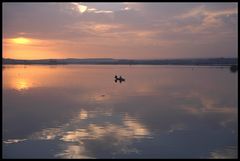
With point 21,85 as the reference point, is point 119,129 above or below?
below

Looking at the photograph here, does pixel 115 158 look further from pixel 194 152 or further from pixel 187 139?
pixel 187 139

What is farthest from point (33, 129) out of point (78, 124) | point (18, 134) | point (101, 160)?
point (101, 160)

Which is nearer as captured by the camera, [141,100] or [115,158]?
[115,158]

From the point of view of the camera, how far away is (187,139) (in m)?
15.5

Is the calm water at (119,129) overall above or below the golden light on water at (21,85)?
below

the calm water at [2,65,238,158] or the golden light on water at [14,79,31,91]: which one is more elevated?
the golden light on water at [14,79,31,91]

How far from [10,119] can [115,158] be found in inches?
377

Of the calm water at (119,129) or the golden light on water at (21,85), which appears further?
the golden light on water at (21,85)

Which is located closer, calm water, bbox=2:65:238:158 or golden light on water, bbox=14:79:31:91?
calm water, bbox=2:65:238:158

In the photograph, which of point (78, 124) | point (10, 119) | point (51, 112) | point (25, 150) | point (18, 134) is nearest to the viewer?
point (25, 150)

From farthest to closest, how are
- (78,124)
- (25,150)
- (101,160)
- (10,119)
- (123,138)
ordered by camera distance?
(10,119) → (78,124) → (123,138) → (25,150) → (101,160)

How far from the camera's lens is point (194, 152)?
1355cm

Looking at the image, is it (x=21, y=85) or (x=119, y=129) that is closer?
(x=119, y=129)

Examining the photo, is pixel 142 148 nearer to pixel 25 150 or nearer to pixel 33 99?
pixel 25 150
